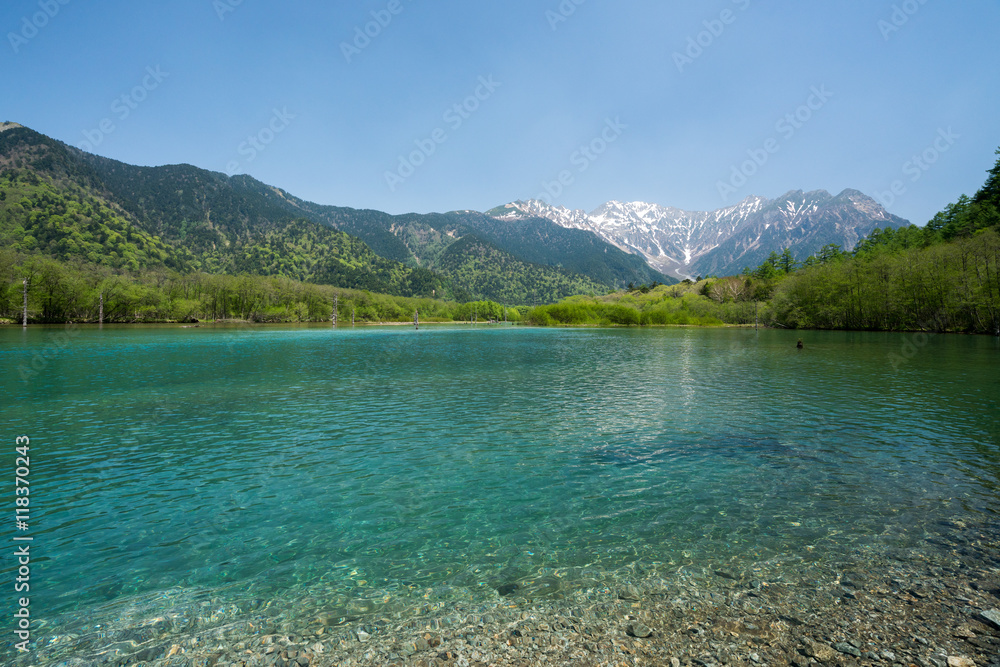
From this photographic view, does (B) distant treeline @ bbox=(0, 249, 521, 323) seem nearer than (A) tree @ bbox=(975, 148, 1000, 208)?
No

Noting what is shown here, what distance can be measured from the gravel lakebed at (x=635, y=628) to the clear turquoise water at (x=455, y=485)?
42 cm

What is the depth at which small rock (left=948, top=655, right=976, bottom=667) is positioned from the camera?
15.9 ft

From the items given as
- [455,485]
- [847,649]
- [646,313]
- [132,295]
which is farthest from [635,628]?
[646,313]

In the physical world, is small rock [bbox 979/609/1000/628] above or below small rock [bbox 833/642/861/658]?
above

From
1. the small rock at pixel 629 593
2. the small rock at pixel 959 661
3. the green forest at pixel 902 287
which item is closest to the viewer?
the small rock at pixel 959 661

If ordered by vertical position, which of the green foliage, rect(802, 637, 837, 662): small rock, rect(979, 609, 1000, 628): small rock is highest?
the green foliage

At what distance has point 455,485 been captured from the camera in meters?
11.1

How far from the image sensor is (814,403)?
69.9 ft

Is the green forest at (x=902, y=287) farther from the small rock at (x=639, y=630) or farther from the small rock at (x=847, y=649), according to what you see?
the small rock at (x=639, y=630)

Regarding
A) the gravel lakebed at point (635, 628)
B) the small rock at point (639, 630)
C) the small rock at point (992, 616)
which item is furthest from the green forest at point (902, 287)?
the small rock at point (639, 630)

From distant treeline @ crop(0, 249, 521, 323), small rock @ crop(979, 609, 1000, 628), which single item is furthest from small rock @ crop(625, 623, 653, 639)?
distant treeline @ crop(0, 249, 521, 323)

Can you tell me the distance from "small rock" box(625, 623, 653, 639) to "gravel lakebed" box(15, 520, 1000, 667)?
0.02m

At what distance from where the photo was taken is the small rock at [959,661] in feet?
15.9

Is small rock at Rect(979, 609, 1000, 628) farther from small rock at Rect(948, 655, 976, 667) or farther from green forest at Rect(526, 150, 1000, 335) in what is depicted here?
green forest at Rect(526, 150, 1000, 335)
